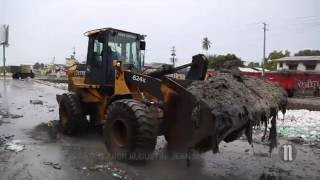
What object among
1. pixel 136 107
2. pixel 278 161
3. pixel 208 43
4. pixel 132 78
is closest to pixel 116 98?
pixel 132 78

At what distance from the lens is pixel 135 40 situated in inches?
424

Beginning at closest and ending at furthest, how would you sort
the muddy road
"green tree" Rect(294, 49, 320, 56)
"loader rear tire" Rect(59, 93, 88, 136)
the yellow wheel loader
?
the yellow wheel loader → the muddy road → "loader rear tire" Rect(59, 93, 88, 136) → "green tree" Rect(294, 49, 320, 56)

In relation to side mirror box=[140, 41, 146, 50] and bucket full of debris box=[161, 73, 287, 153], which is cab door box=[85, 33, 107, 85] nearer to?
side mirror box=[140, 41, 146, 50]

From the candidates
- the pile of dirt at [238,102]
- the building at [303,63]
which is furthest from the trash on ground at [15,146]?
the building at [303,63]

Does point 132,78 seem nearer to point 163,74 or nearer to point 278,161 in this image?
point 163,74

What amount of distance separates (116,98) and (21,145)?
8.84 ft

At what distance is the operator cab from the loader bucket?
7.12 ft

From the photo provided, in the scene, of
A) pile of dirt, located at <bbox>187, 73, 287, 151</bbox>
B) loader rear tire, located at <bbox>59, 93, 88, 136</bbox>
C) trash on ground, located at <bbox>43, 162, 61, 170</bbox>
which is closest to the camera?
pile of dirt, located at <bbox>187, 73, 287, 151</bbox>

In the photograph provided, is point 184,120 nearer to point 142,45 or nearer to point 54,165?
point 54,165

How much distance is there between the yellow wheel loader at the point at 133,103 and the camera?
732cm

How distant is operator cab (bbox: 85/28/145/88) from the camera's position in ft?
33.8

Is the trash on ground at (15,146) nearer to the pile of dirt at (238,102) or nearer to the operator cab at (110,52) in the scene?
the operator cab at (110,52)

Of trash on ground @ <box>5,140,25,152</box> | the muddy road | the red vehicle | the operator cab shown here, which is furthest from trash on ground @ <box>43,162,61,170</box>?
the red vehicle

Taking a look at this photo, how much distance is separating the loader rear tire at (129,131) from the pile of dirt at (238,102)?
1063mm
